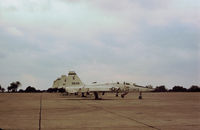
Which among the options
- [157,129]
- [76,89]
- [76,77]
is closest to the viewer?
[157,129]

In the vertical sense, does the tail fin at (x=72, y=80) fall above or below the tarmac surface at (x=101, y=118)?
above

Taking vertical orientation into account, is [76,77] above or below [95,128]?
above

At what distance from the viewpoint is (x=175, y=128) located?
8.51 meters

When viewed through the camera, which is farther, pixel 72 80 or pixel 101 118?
pixel 72 80

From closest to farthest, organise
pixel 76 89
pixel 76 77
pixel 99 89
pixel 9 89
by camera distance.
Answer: pixel 99 89 < pixel 76 89 < pixel 76 77 < pixel 9 89

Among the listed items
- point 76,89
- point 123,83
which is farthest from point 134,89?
point 76,89

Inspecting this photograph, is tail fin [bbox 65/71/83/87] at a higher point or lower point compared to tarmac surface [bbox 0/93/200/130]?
higher

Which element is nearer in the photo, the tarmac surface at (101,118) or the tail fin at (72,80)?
the tarmac surface at (101,118)

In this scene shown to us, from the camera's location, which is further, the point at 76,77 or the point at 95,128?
the point at 76,77

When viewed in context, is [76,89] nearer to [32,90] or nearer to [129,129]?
[129,129]

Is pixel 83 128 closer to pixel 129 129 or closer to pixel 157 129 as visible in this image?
pixel 129 129

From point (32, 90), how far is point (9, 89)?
13.7m

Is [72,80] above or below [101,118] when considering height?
above

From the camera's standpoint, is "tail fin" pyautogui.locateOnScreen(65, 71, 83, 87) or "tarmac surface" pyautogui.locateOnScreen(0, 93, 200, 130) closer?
"tarmac surface" pyautogui.locateOnScreen(0, 93, 200, 130)
